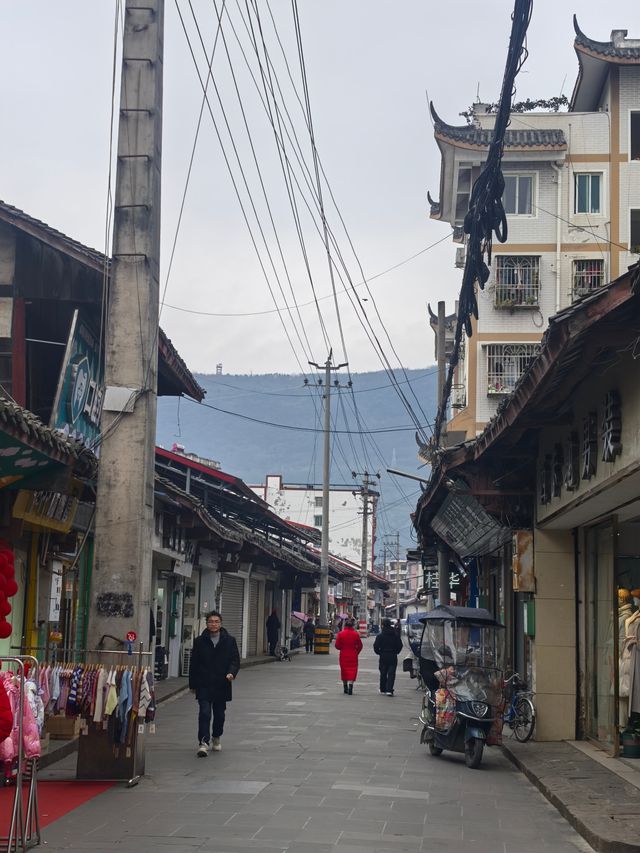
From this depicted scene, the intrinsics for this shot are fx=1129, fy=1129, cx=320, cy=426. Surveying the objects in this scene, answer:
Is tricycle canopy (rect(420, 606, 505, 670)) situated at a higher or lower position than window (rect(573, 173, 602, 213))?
lower

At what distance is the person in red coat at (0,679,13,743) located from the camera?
23.2 ft

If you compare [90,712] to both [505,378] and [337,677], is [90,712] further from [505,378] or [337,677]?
[505,378]

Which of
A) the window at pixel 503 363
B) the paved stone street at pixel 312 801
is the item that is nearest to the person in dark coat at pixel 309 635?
the window at pixel 503 363

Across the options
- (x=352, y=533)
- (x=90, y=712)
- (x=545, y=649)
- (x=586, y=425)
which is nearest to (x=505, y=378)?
(x=545, y=649)

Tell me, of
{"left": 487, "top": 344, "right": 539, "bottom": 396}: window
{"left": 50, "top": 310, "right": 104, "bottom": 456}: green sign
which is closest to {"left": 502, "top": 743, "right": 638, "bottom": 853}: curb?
{"left": 50, "top": 310, "right": 104, "bottom": 456}: green sign

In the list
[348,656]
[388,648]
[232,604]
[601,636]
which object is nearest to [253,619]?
[232,604]

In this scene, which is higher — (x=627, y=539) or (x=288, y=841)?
(x=627, y=539)

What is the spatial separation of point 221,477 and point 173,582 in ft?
14.3

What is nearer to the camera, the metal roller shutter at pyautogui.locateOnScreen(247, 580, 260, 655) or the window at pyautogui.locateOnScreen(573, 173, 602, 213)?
the window at pyautogui.locateOnScreen(573, 173, 602, 213)

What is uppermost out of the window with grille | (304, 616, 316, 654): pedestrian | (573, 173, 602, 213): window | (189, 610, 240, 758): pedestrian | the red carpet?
(573, 173, 602, 213): window

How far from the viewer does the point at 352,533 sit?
108875 millimetres

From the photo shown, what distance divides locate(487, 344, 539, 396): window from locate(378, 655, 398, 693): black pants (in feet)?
42.6

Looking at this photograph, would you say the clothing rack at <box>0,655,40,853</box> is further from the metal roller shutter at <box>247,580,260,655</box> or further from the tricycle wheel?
the metal roller shutter at <box>247,580,260,655</box>

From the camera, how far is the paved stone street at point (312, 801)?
852 cm
